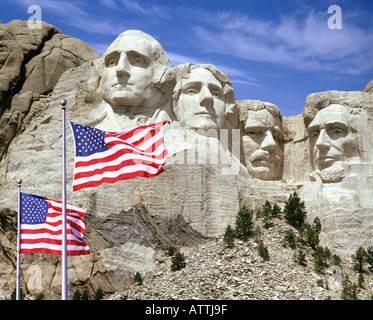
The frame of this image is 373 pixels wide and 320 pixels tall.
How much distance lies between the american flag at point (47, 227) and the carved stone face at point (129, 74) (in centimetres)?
584

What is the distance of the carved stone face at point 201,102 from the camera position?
28.3 metres

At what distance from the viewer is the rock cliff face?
24.6 m

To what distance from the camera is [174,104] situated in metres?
28.5

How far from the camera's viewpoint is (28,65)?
29.5 meters

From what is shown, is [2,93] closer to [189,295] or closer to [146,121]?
[146,121]

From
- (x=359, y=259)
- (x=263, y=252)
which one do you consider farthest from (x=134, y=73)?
(x=359, y=259)

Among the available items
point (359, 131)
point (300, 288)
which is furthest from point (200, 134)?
point (300, 288)

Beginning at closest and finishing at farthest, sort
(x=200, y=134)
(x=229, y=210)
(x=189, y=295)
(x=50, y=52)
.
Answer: (x=189, y=295)
(x=229, y=210)
(x=200, y=134)
(x=50, y=52)

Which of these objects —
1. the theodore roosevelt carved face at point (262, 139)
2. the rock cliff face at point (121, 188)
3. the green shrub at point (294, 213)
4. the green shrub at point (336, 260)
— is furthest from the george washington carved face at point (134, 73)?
the green shrub at point (336, 260)

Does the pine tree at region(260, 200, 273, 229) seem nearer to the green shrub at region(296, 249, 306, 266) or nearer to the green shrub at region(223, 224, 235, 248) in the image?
the green shrub at region(223, 224, 235, 248)

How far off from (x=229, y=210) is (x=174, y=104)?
385cm

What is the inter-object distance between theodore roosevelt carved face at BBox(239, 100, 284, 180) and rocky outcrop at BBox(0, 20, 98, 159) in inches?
207

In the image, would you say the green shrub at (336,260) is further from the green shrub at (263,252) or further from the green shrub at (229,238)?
the green shrub at (229,238)

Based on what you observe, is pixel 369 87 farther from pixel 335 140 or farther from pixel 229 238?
pixel 229 238
